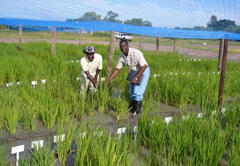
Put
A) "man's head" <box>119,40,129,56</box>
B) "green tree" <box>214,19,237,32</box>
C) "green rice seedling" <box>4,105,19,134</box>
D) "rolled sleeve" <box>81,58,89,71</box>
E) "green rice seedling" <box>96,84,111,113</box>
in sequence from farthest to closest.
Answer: "green tree" <box>214,19,237,32</box>, "rolled sleeve" <box>81,58,89,71</box>, "green rice seedling" <box>96,84,111,113</box>, "man's head" <box>119,40,129,56</box>, "green rice seedling" <box>4,105,19,134</box>

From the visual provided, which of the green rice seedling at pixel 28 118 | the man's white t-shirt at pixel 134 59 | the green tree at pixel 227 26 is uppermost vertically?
the green tree at pixel 227 26

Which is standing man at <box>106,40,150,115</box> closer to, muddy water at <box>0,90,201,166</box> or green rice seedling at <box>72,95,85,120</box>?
muddy water at <box>0,90,201,166</box>

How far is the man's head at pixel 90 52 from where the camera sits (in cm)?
395

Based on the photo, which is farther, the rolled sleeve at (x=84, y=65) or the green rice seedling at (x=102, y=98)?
the rolled sleeve at (x=84, y=65)

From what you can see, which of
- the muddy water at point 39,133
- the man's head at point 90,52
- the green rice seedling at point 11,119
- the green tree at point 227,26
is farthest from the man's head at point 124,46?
the green tree at point 227,26

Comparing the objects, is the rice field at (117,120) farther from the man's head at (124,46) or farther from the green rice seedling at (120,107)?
the man's head at (124,46)

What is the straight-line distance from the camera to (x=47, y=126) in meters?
3.42

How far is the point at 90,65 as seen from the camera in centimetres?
427

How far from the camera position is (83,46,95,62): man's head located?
3.95 metres

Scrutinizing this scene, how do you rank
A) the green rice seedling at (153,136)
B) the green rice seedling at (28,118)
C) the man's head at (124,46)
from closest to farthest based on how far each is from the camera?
the green rice seedling at (153,136), the green rice seedling at (28,118), the man's head at (124,46)

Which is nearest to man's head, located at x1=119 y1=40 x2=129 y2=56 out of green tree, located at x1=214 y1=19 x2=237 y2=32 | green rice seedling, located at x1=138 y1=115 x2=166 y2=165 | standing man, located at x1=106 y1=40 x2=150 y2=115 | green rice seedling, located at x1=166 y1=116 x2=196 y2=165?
standing man, located at x1=106 y1=40 x2=150 y2=115

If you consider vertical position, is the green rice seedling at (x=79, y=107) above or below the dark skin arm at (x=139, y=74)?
below

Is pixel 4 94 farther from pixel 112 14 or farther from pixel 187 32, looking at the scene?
pixel 112 14

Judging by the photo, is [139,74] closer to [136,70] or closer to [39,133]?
[136,70]
